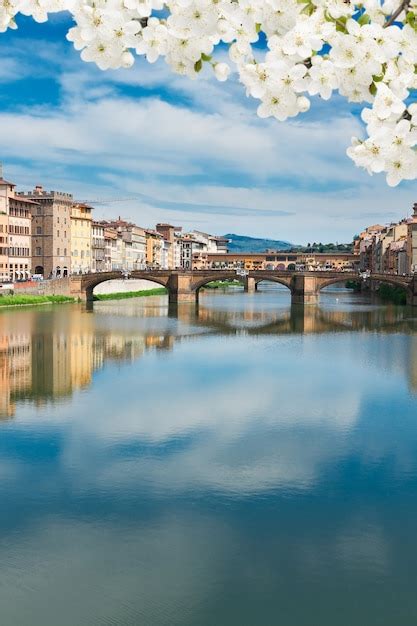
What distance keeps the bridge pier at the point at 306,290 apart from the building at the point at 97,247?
3411 centimetres

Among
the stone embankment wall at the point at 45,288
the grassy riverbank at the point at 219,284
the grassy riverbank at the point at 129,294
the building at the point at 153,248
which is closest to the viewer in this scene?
the stone embankment wall at the point at 45,288

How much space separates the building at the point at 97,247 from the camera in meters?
98.2

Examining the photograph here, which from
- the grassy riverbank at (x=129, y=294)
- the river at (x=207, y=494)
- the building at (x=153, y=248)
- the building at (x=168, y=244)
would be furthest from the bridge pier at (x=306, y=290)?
the building at (x=168, y=244)

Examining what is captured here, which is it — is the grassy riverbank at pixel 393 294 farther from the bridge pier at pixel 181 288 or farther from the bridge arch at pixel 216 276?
the bridge pier at pixel 181 288

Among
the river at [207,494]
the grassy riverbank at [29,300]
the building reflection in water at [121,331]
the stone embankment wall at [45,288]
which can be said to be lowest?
the river at [207,494]

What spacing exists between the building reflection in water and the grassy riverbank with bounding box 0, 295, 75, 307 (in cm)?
310

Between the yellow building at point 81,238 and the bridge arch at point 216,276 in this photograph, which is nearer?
the bridge arch at point 216,276

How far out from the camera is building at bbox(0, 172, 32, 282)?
7538 centimetres

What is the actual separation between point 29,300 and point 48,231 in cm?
2124

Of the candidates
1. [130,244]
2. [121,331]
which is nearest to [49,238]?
[130,244]

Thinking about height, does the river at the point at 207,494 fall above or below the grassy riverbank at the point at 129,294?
below

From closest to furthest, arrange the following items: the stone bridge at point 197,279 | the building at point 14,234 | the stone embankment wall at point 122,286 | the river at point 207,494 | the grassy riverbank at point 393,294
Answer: the river at point 207,494
the building at point 14,234
the stone bridge at point 197,279
the grassy riverbank at point 393,294
the stone embankment wall at point 122,286

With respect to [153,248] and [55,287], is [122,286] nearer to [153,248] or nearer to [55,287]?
[55,287]

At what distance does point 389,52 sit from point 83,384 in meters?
25.7
